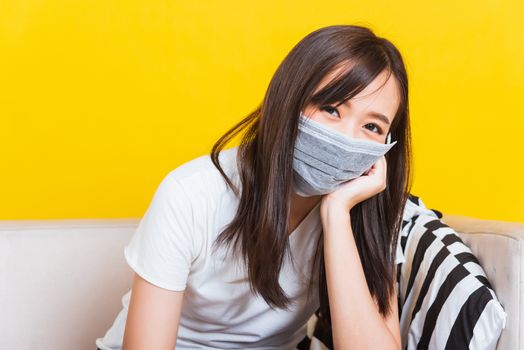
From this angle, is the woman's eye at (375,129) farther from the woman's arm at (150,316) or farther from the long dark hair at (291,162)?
the woman's arm at (150,316)

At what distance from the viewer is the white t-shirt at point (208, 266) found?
1.38 m

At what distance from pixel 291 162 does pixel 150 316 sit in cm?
39

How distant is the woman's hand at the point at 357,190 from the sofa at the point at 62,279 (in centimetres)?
26

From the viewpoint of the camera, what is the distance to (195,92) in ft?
8.41

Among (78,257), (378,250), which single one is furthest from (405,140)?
(78,257)

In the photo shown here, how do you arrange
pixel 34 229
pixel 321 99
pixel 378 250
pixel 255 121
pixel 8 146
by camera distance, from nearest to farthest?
pixel 321 99 → pixel 255 121 → pixel 378 250 → pixel 34 229 → pixel 8 146

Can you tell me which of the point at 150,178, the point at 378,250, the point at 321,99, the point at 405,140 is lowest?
the point at 150,178

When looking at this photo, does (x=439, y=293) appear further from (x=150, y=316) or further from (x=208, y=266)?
(x=150, y=316)

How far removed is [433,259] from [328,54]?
494 mm

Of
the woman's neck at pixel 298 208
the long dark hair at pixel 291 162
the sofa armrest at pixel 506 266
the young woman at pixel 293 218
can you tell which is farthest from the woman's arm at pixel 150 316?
the sofa armrest at pixel 506 266

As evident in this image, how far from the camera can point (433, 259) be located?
60.6 inches

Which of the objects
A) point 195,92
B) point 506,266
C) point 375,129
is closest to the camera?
point 506,266

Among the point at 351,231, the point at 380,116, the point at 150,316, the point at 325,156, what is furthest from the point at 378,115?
the point at 150,316

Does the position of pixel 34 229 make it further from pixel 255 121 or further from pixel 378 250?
pixel 378 250
